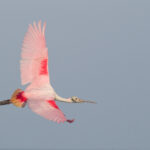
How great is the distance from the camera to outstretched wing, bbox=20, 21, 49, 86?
11.1m

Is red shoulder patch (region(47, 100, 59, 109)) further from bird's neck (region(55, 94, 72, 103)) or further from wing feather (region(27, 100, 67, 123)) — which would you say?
bird's neck (region(55, 94, 72, 103))

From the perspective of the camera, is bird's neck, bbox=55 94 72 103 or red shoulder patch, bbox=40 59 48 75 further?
bird's neck, bbox=55 94 72 103

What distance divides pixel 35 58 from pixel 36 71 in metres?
0.32

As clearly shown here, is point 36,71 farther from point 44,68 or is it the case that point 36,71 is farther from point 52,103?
point 52,103

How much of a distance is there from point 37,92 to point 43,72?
0.50 m

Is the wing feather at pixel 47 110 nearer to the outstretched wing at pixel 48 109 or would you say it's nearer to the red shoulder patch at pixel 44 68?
the outstretched wing at pixel 48 109

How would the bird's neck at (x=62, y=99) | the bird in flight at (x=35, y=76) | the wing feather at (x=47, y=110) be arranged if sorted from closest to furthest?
the wing feather at (x=47, y=110) → the bird in flight at (x=35, y=76) → the bird's neck at (x=62, y=99)

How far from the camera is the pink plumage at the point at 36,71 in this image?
36.2ft

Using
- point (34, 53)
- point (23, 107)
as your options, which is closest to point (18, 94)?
point (23, 107)

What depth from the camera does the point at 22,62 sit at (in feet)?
36.3

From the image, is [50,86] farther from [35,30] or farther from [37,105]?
[35,30]

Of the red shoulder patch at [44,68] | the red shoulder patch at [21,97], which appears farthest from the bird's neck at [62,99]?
the red shoulder patch at [21,97]

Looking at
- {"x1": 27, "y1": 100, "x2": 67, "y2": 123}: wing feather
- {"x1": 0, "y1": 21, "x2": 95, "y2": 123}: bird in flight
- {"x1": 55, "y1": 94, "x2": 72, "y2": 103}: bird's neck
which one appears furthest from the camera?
{"x1": 55, "y1": 94, "x2": 72, "y2": 103}: bird's neck

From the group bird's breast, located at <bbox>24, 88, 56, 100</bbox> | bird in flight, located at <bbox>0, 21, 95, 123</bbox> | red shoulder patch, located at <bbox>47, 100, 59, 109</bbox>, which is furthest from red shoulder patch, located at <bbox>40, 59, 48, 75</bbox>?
red shoulder patch, located at <bbox>47, 100, 59, 109</bbox>
